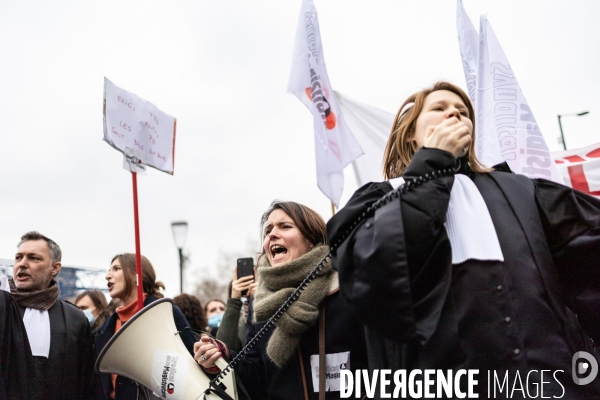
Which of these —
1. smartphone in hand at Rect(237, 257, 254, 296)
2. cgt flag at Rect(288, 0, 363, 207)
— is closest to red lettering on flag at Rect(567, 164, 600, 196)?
cgt flag at Rect(288, 0, 363, 207)

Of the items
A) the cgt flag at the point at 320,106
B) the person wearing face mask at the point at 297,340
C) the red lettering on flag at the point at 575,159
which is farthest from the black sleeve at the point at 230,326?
the red lettering on flag at the point at 575,159

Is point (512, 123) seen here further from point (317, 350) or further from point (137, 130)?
point (137, 130)

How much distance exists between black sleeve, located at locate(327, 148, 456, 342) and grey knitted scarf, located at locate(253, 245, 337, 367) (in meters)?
0.82

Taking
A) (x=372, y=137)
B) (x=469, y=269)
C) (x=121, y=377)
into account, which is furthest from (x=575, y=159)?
(x=469, y=269)

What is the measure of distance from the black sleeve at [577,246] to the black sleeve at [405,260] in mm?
352

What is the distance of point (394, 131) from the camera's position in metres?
1.96

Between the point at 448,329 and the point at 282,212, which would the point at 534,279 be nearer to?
the point at 448,329

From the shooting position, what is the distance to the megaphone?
8.05 feet

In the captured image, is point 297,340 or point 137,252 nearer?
point 297,340

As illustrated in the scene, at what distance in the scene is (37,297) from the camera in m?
3.72

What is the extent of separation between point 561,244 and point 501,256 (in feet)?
0.88

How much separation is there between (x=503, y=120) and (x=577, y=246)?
213cm

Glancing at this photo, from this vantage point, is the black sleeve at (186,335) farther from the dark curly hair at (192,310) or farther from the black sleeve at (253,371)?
the dark curly hair at (192,310)

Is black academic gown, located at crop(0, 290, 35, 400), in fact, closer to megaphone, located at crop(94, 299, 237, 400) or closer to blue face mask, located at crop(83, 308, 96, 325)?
megaphone, located at crop(94, 299, 237, 400)
